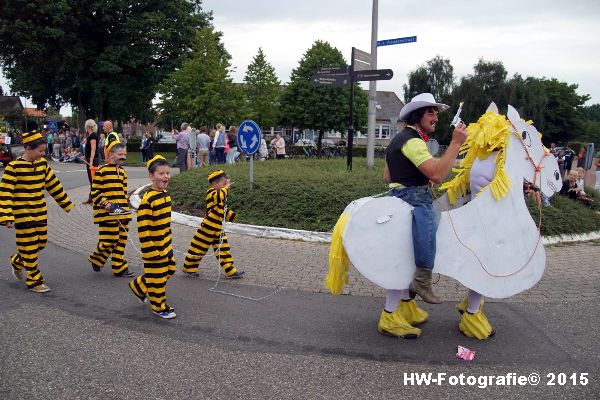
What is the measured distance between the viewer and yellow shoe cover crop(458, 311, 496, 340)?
4.34 metres

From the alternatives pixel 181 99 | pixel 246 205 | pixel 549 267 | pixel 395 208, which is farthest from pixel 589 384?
pixel 181 99

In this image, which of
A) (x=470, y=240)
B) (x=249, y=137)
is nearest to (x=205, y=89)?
(x=249, y=137)

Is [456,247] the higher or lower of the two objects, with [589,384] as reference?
higher

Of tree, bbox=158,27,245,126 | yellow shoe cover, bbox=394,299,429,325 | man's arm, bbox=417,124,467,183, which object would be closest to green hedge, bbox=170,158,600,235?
yellow shoe cover, bbox=394,299,429,325

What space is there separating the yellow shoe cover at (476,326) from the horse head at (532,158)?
1.34m

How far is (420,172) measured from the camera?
4086 millimetres

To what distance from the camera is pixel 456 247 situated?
13.7 feet

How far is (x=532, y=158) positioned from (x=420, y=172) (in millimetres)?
1254

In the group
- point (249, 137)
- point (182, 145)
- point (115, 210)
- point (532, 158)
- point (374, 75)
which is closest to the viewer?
point (532, 158)

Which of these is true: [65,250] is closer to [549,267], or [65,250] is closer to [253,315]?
[253,315]

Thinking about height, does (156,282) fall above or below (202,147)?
below

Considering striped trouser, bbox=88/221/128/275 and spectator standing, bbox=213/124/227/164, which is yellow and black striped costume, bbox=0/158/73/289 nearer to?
striped trouser, bbox=88/221/128/275

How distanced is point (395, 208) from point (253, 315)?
6.04 feet

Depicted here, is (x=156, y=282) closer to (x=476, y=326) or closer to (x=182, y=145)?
(x=476, y=326)
